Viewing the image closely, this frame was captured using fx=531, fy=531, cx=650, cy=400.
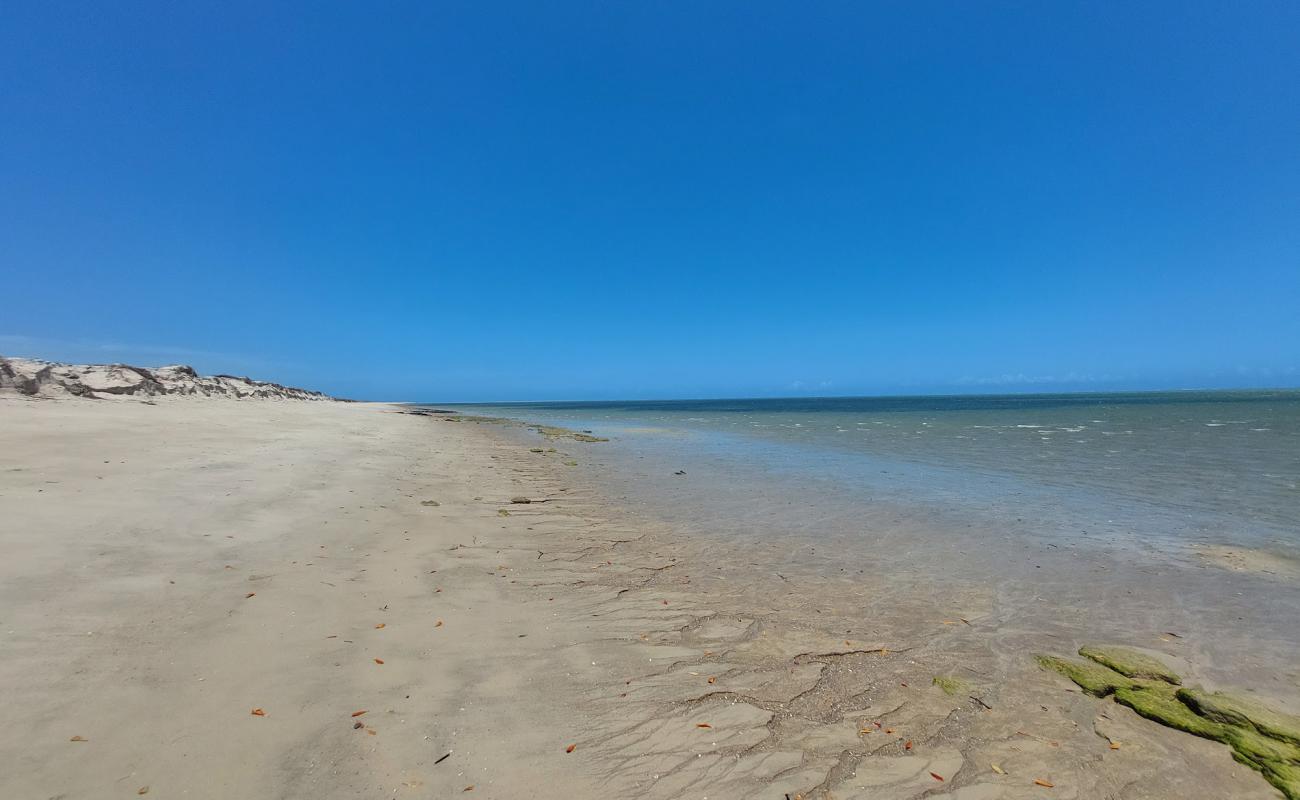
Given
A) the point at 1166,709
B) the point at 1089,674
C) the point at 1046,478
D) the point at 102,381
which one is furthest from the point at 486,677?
the point at 102,381

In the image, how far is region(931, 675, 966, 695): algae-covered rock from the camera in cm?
497

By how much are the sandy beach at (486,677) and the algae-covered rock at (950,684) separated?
0.09ft

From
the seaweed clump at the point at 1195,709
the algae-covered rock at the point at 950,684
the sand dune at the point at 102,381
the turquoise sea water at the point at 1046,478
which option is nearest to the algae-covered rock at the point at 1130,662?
the seaweed clump at the point at 1195,709

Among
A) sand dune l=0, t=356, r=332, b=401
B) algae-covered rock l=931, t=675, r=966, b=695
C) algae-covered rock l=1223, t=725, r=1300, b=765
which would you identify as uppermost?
sand dune l=0, t=356, r=332, b=401

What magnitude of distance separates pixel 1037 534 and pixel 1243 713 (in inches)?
268

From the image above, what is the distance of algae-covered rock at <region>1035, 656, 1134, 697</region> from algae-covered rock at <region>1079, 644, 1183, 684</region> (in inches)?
5.5

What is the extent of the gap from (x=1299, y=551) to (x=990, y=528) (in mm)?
4808

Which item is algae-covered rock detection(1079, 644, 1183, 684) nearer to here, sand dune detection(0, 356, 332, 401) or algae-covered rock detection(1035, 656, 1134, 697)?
algae-covered rock detection(1035, 656, 1134, 697)

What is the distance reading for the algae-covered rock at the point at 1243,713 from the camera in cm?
434

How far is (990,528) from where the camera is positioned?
11289 millimetres

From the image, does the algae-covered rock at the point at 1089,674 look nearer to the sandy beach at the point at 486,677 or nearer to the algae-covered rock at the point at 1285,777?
the sandy beach at the point at 486,677

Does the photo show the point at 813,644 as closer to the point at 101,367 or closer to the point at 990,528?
the point at 990,528

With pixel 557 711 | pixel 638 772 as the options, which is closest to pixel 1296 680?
pixel 638 772

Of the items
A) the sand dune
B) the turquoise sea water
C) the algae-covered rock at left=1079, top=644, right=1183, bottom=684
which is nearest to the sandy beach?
the algae-covered rock at left=1079, top=644, right=1183, bottom=684
